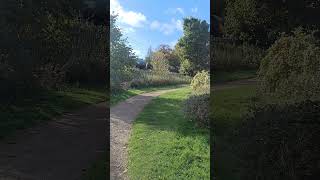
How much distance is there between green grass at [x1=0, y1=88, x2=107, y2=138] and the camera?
622cm

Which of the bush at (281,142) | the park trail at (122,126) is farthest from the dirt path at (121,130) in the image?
the bush at (281,142)

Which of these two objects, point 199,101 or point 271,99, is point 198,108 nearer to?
point 199,101

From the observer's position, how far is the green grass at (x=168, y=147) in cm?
692

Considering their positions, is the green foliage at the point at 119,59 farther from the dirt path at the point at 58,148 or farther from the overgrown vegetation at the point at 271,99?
the overgrown vegetation at the point at 271,99

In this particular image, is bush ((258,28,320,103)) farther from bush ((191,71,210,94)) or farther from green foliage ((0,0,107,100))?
green foliage ((0,0,107,100))

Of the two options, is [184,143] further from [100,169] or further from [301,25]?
[301,25]

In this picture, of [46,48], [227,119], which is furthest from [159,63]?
[46,48]

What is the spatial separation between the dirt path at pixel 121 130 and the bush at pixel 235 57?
1423 mm

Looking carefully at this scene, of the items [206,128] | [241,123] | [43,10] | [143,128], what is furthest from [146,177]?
[43,10]

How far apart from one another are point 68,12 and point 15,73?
1.17 meters

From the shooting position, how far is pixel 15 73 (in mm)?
6285

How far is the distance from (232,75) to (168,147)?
1507 mm

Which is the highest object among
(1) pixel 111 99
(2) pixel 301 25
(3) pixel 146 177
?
(2) pixel 301 25

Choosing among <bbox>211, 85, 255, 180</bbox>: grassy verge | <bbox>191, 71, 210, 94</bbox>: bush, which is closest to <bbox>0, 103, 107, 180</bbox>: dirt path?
<bbox>191, 71, 210, 94</bbox>: bush
